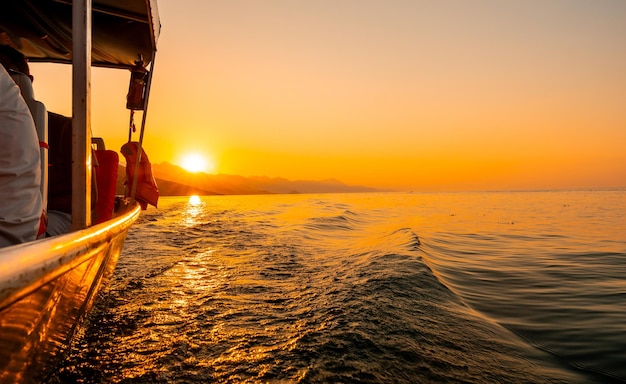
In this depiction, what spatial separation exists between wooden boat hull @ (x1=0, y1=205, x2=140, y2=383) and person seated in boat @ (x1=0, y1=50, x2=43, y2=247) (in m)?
0.31

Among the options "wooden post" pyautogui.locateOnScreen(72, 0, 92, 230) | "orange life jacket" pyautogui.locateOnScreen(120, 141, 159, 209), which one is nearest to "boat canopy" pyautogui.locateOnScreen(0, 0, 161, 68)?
"orange life jacket" pyautogui.locateOnScreen(120, 141, 159, 209)

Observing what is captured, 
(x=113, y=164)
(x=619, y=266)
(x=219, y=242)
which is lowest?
(x=219, y=242)

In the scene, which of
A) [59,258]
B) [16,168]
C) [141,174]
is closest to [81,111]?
[16,168]

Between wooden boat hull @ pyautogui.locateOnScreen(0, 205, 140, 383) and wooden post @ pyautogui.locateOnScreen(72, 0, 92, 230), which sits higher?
wooden post @ pyautogui.locateOnScreen(72, 0, 92, 230)

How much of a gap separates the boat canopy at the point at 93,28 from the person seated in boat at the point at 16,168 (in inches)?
130

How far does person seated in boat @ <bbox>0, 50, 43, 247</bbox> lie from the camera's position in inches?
77.0

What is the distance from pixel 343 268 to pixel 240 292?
8.75 feet

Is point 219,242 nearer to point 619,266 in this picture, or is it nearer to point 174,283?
point 174,283

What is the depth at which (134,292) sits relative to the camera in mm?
5746

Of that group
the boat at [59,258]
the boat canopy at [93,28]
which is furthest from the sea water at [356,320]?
the boat canopy at [93,28]

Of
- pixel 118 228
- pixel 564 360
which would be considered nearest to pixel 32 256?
pixel 118 228

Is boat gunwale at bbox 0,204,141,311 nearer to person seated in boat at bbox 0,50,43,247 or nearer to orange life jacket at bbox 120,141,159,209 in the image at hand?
person seated in boat at bbox 0,50,43,247

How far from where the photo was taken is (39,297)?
5.83 ft

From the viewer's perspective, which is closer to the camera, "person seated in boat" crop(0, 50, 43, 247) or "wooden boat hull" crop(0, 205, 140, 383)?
"wooden boat hull" crop(0, 205, 140, 383)
